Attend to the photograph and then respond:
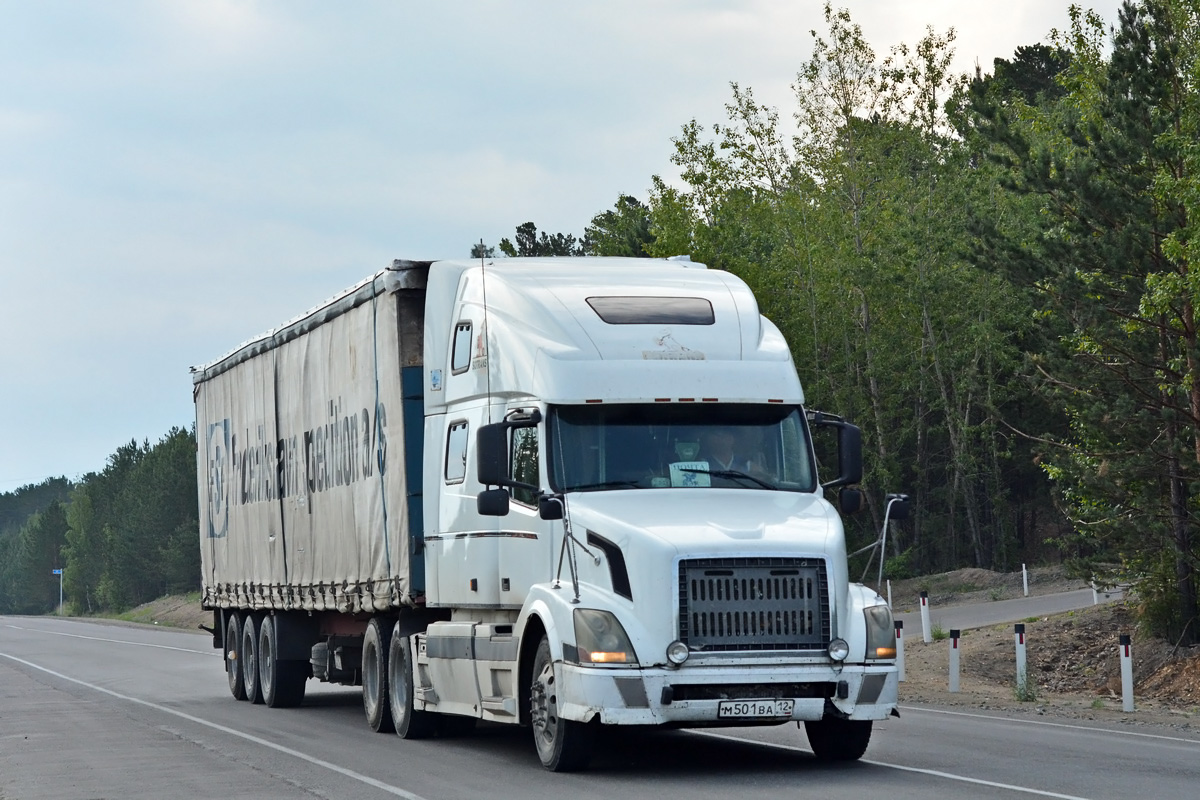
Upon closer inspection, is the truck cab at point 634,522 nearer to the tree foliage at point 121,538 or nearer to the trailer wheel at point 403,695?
the trailer wheel at point 403,695

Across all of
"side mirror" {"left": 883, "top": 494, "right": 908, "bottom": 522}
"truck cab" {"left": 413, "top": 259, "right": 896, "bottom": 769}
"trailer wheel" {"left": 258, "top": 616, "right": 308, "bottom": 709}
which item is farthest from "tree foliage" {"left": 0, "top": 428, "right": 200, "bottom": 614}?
"side mirror" {"left": 883, "top": 494, "right": 908, "bottom": 522}

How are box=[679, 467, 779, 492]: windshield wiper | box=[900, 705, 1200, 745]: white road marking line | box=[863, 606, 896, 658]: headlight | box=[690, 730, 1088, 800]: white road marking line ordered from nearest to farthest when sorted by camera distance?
box=[690, 730, 1088, 800]: white road marking line
box=[863, 606, 896, 658]: headlight
box=[679, 467, 779, 492]: windshield wiper
box=[900, 705, 1200, 745]: white road marking line

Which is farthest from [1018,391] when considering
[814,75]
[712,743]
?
[712,743]

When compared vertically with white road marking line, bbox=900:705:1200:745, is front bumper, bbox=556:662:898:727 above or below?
above

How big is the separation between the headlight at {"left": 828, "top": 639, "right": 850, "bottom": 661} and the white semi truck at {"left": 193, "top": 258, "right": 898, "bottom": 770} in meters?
0.02

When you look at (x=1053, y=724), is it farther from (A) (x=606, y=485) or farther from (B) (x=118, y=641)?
(B) (x=118, y=641)

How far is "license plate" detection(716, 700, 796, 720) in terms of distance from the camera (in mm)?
11461

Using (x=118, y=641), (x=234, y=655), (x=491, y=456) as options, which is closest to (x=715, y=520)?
(x=491, y=456)

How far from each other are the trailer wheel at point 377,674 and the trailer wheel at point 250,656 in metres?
5.08

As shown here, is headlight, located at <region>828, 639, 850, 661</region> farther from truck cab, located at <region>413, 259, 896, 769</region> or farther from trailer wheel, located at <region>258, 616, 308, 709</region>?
trailer wheel, located at <region>258, 616, 308, 709</region>

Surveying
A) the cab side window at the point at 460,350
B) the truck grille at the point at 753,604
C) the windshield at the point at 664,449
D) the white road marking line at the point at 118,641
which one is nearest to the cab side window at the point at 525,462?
the windshield at the point at 664,449

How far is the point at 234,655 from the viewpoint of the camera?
23656 millimetres

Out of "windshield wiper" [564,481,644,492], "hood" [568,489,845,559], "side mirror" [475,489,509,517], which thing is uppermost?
"windshield wiper" [564,481,644,492]

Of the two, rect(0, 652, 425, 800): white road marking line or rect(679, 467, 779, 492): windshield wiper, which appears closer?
rect(0, 652, 425, 800): white road marking line
